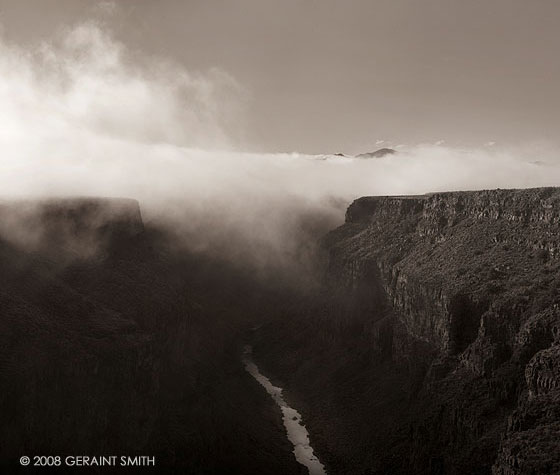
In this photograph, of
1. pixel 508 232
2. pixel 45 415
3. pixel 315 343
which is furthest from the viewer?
pixel 315 343

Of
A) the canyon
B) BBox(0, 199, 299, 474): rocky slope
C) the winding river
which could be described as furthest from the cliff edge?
BBox(0, 199, 299, 474): rocky slope

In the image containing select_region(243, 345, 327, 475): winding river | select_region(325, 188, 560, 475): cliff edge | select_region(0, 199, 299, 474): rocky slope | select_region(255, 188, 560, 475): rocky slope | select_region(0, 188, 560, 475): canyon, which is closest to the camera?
select_region(325, 188, 560, 475): cliff edge

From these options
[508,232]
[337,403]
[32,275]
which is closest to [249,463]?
[337,403]

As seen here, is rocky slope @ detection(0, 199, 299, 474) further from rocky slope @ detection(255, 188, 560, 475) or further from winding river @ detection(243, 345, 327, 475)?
rocky slope @ detection(255, 188, 560, 475)

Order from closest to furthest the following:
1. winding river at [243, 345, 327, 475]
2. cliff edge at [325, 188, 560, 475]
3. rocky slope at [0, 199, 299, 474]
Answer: cliff edge at [325, 188, 560, 475] < rocky slope at [0, 199, 299, 474] < winding river at [243, 345, 327, 475]

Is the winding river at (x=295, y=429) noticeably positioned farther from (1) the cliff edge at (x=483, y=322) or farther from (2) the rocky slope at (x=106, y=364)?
(1) the cliff edge at (x=483, y=322)

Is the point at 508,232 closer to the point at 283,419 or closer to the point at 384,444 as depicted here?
the point at 384,444

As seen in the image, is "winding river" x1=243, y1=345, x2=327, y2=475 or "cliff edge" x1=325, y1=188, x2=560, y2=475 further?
"winding river" x1=243, y1=345, x2=327, y2=475
